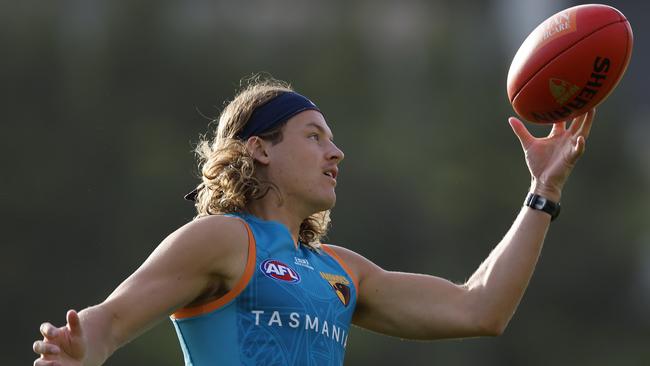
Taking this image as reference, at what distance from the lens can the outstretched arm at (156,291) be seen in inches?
179

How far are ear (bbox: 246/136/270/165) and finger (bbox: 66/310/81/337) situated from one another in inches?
54.8

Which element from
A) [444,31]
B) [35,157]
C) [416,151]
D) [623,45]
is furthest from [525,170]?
[623,45]

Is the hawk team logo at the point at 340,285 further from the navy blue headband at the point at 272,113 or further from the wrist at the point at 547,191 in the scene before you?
the wrist at the point at 547,191

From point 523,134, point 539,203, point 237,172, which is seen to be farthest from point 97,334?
point 523,134

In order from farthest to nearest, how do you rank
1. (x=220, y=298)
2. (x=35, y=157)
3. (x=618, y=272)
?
1. (x=618, y=272)
2. (x=35, y=157)
3. (x=220, y=298)

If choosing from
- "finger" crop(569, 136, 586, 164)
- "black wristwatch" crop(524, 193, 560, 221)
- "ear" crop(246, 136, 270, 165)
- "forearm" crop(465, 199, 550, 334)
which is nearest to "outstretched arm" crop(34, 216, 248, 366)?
"ear" crop(246, 136, 270, 165)

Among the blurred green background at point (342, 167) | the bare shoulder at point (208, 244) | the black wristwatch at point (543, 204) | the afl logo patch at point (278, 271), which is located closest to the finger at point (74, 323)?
the bare shoulder at point (208, 244)

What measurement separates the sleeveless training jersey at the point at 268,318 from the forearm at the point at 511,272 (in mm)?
693

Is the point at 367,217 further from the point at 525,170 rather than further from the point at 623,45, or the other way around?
the point at 623,45

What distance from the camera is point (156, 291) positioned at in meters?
4.95

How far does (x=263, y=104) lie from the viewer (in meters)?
5.82

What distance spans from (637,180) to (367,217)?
764 cm

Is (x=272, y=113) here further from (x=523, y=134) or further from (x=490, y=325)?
(x=490, y=325)

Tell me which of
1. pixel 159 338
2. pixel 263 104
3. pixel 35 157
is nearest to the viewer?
pixel 263 104
